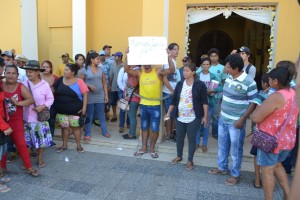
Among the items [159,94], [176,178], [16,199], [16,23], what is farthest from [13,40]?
[176,178]

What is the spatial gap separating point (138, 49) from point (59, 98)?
167 cm

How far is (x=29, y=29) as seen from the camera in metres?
8.00

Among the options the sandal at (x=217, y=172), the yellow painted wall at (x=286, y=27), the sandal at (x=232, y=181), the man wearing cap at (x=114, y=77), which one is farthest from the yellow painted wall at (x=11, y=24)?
the sandal at (x=232, y=181)

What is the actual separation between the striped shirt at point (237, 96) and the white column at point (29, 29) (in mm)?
5819

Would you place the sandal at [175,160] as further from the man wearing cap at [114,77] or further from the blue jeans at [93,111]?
the man wearing cap at [114,77]

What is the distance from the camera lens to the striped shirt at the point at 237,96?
412 centimetres

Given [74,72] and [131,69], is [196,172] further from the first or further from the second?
[74,72]

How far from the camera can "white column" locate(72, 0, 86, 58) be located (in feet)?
28.4

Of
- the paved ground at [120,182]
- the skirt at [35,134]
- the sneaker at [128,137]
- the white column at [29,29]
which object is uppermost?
the white column at [29,29]

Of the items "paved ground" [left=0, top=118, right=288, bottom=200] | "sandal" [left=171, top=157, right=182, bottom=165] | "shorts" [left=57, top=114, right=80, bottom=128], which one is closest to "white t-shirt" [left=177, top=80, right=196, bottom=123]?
"sandal" [left=171, top=157, right=182, bottom=165]

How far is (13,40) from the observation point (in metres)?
7.94

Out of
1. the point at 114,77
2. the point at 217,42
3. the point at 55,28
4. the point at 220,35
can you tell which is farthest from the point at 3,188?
the point at 220,35

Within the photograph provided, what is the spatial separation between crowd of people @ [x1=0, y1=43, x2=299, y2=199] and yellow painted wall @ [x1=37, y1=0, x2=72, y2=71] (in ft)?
12.6

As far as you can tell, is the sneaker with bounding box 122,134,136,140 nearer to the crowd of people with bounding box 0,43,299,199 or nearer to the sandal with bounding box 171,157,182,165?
the crowd of people with bounding box 0,43,299,199
